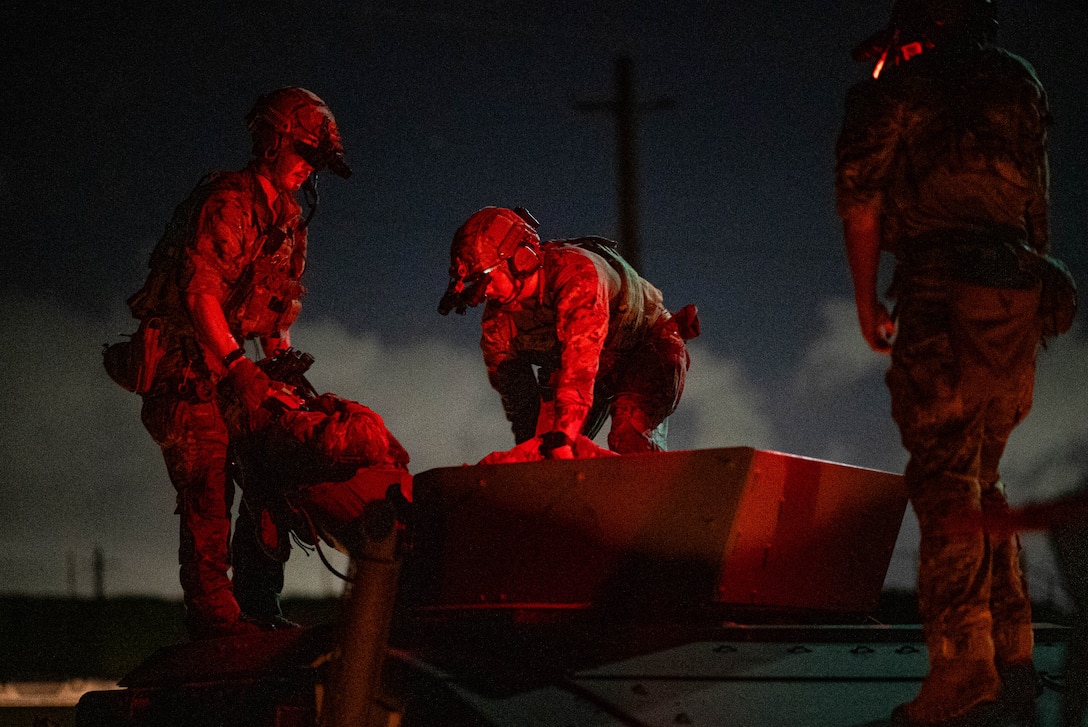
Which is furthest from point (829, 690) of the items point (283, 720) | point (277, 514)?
point (277, 514)

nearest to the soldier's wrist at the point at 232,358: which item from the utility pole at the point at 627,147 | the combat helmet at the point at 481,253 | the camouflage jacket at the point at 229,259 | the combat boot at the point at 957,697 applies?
the camouflage jacket at the point at 229,259

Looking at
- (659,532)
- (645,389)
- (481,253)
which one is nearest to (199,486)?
(481,253)

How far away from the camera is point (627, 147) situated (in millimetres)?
12820

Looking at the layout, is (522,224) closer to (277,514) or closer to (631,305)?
(631,305)

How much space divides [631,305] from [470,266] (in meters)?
0.86

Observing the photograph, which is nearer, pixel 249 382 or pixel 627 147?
pixel 249 382

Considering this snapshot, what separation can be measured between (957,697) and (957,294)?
105 cm

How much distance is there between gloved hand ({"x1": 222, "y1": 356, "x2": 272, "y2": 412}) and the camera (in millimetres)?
5559

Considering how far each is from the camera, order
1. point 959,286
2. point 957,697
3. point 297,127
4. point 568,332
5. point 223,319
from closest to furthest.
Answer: point 957,697
point 959,286
point 568,332
point 223,319
point 297,127

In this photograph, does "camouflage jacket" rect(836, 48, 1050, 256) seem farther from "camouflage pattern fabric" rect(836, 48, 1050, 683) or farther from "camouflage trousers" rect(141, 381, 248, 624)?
"camouflage trousers" rect(141, 381, 248, 624)

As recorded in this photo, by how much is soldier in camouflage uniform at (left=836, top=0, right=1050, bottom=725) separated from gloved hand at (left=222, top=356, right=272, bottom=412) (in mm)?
2865

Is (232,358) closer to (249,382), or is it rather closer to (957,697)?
(249,382)

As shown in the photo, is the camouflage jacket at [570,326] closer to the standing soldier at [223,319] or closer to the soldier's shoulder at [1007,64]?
the standing soldier at [223,319]

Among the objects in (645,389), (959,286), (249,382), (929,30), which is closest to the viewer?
(959,286)
